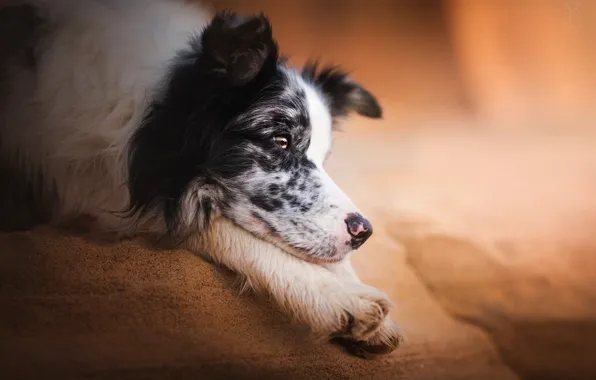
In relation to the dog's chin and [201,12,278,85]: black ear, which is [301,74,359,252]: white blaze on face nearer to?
the dog's chin

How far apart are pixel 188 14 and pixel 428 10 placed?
497 millimetres

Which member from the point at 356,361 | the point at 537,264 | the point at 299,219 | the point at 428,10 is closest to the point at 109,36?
the point at 299,219

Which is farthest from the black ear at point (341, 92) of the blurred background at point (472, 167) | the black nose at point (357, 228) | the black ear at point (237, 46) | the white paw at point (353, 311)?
the white paw at point (353, 311)

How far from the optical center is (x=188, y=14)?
110 centimetres

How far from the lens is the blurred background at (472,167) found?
112 cm

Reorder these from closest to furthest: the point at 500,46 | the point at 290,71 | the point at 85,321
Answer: the point at 85,321 → the point at 290,71 → the point at 500,46

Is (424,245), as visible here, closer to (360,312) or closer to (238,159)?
(360,312)

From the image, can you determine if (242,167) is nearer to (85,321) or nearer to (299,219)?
(299,219)

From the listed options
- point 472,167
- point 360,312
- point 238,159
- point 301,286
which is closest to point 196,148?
point 238,159

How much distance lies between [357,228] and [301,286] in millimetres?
141

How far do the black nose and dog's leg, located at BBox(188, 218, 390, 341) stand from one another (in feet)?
0.26

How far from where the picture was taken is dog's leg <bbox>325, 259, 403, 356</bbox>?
102cm

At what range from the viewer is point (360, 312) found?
0.97m

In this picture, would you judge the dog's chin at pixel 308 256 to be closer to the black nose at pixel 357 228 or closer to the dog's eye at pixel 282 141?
the black nose at pixel 357 228
